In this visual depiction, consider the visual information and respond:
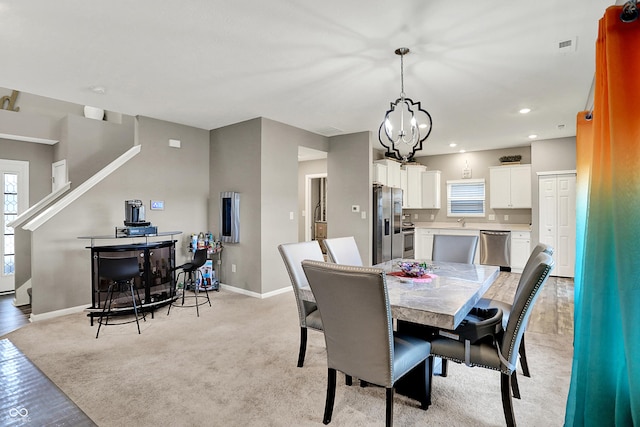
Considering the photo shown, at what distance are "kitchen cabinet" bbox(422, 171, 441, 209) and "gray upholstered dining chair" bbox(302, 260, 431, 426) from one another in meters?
6.06

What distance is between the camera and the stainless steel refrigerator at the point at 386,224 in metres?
5.58

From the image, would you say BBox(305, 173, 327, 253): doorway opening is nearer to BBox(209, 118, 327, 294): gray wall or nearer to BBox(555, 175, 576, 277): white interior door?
BBox(209, 118, 327, 294): gray wall

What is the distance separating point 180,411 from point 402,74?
3264 millimetres

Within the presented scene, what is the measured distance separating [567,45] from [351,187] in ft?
11.5

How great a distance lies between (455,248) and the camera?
359 centimetres

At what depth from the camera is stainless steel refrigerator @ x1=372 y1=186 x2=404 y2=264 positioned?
18.3 feet

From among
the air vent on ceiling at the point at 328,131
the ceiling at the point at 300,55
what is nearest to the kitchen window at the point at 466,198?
the ceiling at the point at 300,55

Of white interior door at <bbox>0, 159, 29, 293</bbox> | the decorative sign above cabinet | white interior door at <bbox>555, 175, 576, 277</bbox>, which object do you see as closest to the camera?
the decorative sign above cabinet

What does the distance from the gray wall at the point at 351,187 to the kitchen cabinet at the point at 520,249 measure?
3.00 metres

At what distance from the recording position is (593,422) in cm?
114

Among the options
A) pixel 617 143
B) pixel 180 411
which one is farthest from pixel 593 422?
pixel 180 411

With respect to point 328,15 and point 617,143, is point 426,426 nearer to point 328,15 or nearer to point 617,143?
point 617,143

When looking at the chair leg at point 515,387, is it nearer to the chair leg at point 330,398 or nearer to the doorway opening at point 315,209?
the chair leg at point 330,398

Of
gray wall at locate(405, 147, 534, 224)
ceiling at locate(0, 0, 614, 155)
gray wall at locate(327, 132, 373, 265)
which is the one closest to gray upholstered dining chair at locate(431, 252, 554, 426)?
ceiling at locate(0, 0, 614, 155)
